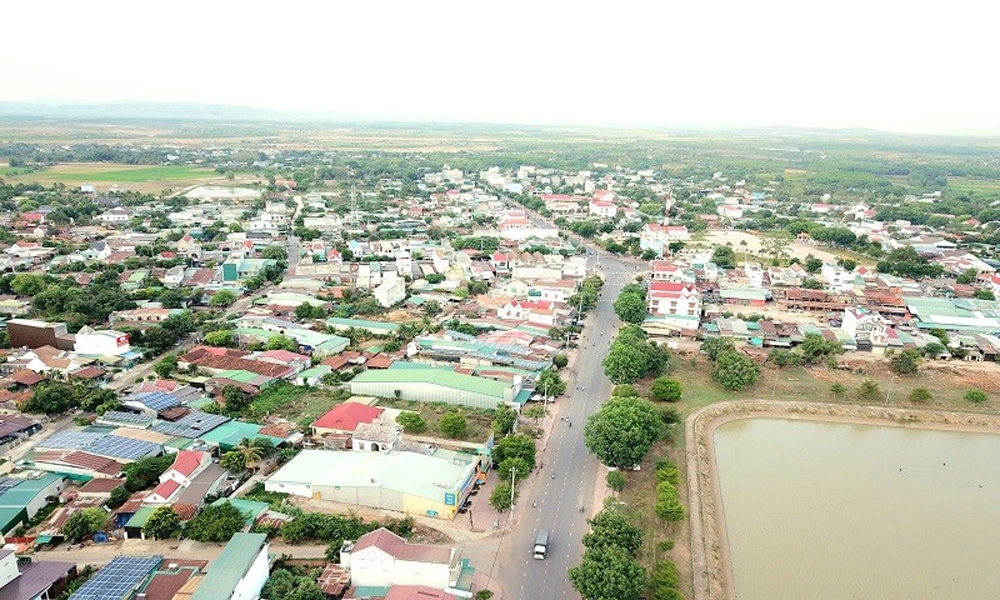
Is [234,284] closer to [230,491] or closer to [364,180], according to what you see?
[230,491]

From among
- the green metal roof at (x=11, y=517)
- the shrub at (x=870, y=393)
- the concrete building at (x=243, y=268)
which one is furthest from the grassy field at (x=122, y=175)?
the shrub at (x=870, y=393)

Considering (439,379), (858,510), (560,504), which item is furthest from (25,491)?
(858,510)

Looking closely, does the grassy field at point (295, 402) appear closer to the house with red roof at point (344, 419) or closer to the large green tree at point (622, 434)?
the house with red roof at point (344, 419)

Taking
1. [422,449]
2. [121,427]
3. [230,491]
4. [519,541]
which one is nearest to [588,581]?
[519,541]

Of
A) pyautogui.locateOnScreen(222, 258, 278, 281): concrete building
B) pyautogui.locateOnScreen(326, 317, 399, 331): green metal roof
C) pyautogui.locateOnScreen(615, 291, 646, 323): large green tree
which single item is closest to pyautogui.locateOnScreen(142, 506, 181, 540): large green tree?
pyautogui.locateOnScreen(326, 317, 399, 331): green metal roof

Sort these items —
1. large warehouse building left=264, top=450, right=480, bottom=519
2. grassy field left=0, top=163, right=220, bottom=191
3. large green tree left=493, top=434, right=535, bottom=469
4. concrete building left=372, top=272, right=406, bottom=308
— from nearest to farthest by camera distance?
1. large warehouse building left=264, top=450, right=480, bottom=519
2. large green tree left=493, top=434, right=535, bottom=469
3. concrete building left=372, top=272, right=406, bottom=308
4. grassy field left=0, top=163, right=220, bottom=191

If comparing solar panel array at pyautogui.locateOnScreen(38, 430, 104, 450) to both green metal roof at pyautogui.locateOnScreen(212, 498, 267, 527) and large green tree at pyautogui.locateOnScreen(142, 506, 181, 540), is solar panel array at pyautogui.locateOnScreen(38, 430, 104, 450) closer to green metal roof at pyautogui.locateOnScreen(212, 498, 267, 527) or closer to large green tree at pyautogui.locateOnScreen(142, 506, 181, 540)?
large green tree at pyautogui.locateOnScreen(142, 506, 181, 540)

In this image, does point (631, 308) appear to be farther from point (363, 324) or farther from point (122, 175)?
point (122, 175)
